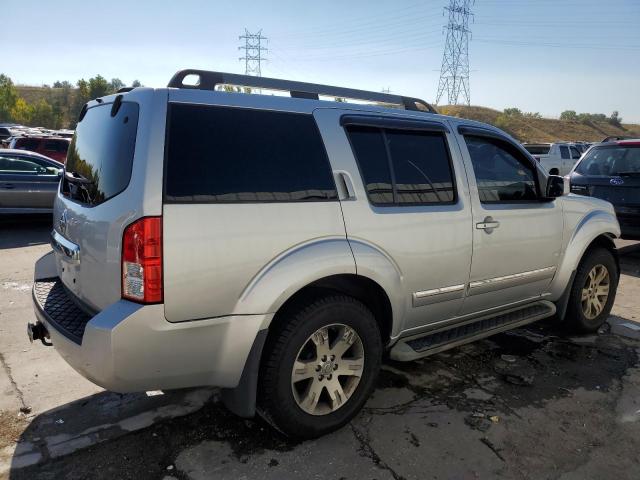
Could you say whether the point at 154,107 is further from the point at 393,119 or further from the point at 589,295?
the point at 589,295

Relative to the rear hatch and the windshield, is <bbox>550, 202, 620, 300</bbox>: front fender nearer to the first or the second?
the rear hatch

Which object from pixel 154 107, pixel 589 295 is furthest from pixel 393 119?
pixel 589 295

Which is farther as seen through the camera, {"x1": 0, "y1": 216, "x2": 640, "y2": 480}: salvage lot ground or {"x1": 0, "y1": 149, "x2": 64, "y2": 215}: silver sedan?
{"x1": 0, "y1": 149, "x2": 64, "y2": 215}: silver sedan

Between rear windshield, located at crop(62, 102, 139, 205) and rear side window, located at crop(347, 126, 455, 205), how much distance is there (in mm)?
1264

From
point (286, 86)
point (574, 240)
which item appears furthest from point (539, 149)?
point (286, 86)

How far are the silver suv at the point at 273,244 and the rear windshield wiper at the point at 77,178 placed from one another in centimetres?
2

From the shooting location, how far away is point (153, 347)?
228 cm

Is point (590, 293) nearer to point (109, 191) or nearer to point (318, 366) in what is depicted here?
point (318, 366)

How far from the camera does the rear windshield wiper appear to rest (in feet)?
8.90

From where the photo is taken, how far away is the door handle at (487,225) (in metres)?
3.48

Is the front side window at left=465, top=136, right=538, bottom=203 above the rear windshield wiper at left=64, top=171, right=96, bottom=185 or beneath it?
above

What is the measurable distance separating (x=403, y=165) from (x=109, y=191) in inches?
70.1

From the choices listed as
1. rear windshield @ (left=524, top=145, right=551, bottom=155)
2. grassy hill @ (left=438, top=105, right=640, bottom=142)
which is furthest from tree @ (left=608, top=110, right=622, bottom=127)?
Answer: rear windshield @ (left=524, top=145, right=551, bottom=155)

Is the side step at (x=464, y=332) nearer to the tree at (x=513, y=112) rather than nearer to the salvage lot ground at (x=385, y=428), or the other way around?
the salvage lot ground at (x=385, y=428)
